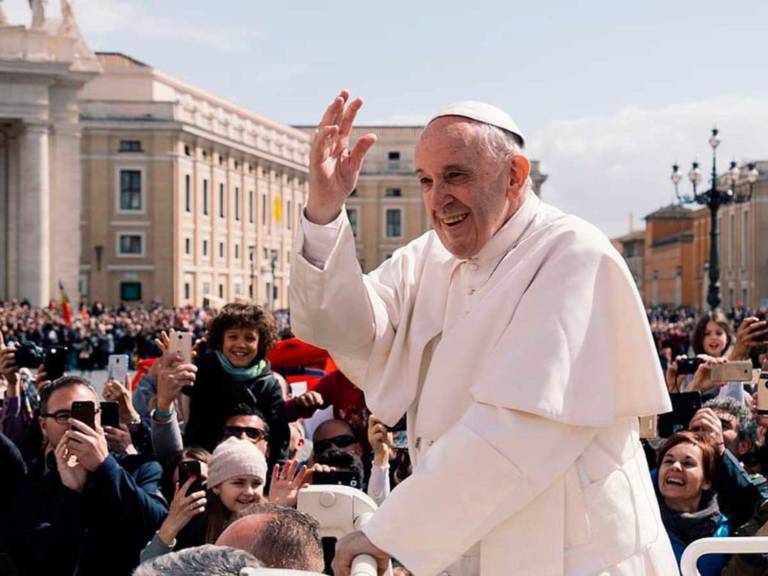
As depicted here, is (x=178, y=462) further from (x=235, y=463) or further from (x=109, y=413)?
(x=235, y=463)

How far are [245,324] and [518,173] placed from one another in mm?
4091

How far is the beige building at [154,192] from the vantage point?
226 feet

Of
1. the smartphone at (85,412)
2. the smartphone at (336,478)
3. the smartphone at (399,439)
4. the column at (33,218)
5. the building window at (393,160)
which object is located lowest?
the smartphone at (336,478)

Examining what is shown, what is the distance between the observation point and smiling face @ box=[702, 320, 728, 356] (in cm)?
823

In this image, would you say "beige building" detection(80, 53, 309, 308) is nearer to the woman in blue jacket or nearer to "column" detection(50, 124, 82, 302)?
"column" detection(50, 124, 82, 302)

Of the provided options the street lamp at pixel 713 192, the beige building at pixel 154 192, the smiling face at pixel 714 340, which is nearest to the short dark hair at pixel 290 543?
the smiling face at pixel 714 340

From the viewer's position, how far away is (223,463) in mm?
5359

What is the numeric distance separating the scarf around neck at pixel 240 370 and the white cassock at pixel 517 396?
3.70 m

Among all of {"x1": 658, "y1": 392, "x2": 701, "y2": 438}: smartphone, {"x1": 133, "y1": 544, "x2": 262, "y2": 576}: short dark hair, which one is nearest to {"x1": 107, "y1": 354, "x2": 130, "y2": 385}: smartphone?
{"x1": 658, "y1": 392, "x2": 701, "y2": 438}: smartphone

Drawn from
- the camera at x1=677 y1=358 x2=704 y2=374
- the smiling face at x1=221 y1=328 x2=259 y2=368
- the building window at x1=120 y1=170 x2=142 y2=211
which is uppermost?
the building window at x1=120 y1=170 x2=142 y2=211

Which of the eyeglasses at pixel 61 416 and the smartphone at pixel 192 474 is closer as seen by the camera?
the smartphone at pixel 192 474

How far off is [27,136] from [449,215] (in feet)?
173

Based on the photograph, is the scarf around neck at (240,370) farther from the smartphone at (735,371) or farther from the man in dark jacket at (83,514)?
the smartphone at (735,371)

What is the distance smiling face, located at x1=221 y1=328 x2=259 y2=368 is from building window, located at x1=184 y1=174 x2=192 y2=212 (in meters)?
65.0
